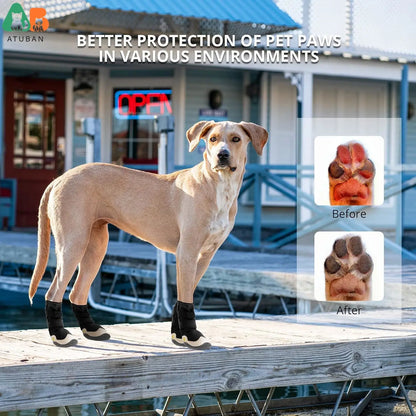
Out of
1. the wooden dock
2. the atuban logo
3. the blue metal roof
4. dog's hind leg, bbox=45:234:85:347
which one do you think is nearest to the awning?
the blue metal roof

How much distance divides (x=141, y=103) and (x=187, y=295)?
10.3 metres

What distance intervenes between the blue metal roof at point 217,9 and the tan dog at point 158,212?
697cm

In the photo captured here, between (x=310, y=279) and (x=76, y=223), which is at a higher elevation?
(x=76, y=223)

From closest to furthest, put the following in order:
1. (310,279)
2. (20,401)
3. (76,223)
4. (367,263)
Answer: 1. (20,401)
2. (76,223)
3. (367,263)
4. (310,279)

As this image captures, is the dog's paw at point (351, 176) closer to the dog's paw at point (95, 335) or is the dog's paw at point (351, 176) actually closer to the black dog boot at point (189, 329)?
the black dog boot at point (189, 329)

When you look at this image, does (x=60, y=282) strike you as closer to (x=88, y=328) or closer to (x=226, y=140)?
(x=88, y=328)

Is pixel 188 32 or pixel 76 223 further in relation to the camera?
pixel 188 32

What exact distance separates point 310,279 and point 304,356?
2144mm

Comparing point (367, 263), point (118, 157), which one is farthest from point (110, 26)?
point (367, 263)

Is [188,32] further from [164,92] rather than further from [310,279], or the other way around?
[310,279]

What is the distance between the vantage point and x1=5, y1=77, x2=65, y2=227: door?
1366cm

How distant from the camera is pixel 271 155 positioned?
14266 mm

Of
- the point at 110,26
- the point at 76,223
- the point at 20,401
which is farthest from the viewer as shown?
the point at 110,26

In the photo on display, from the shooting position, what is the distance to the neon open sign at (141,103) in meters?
13.6
